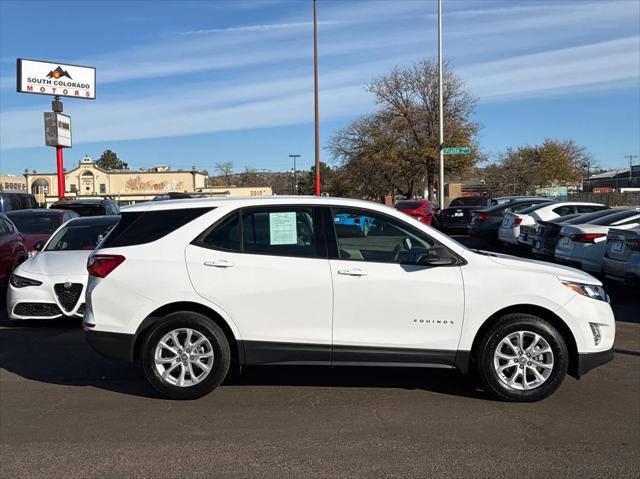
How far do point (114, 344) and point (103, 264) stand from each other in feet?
2.29

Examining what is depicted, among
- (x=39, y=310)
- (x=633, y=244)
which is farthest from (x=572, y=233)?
(x=39, y=310)

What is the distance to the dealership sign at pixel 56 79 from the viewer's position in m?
29.1

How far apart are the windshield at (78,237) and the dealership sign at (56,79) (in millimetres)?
23150

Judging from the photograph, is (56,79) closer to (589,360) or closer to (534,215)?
(534,215)

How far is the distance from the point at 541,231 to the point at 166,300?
9879 millimetres

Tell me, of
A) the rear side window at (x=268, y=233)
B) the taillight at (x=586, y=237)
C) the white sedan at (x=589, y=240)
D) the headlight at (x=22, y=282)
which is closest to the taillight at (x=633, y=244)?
the white sedan at (x=589, y=240)

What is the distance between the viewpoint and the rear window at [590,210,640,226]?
36.6ft

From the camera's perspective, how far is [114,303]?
5.12 m

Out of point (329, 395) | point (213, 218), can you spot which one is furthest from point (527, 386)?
point (213, 218)

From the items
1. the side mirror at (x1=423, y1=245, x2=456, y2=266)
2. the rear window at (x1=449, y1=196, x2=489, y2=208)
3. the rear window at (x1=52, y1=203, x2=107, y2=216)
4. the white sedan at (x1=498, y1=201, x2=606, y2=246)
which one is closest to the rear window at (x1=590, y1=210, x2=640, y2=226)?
the white sedan at (x1=498, y1=201, x2=606, y2=246)

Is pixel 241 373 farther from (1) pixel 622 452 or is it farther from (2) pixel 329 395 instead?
(1) pixel 622 452

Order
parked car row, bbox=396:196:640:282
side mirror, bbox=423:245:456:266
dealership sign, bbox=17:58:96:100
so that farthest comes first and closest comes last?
dealership sign, bbox=17:58:96:100 → parked car row, bbox=396:196:640:282 → side mirror, bbox=423:245:456:266

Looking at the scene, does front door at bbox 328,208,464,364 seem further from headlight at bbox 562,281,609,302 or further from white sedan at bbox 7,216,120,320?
white sedan at bbox 7,216,120,320

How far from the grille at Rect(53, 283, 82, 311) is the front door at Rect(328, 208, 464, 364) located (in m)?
4.36
